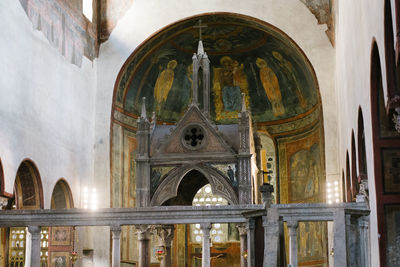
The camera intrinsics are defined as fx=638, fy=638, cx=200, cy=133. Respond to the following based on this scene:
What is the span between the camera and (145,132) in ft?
76.3

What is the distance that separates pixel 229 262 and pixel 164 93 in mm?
8907

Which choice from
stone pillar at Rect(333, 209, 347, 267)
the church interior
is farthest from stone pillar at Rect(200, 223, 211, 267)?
stone pillar at Rect(333, 209, 347, 267)

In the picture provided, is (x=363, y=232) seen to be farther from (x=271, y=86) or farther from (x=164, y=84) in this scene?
(x=164, y=84)

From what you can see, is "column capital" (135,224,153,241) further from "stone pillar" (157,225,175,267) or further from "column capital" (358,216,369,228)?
"column capital" (358,216,369,228)

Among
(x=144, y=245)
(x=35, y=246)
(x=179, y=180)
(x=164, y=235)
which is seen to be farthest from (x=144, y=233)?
(x=35, y=246)

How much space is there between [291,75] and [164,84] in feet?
20.0

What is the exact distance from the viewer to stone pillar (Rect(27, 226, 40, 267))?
17.9 metres

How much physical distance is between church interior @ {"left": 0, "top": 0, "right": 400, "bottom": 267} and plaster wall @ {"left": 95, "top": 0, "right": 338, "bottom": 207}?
5cm

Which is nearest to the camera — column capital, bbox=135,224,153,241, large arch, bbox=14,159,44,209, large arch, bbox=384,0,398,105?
large arch, bbox=384,0,398,105

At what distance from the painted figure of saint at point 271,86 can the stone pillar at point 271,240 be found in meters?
19.9

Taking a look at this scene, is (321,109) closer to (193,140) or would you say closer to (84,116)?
(193,140)

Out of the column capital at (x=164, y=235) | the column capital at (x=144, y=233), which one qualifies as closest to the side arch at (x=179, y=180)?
the column capital at (x=164, y=235)

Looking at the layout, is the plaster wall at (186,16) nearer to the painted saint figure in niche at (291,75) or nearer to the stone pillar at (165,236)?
the painted saint figure in niche at (291,75)

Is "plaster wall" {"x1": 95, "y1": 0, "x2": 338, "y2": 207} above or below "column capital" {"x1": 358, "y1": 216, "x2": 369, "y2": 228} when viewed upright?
above
